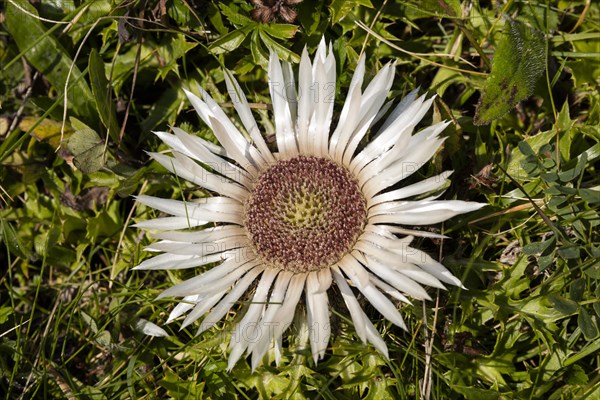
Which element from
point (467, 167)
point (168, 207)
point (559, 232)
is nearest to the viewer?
point (559, 232)

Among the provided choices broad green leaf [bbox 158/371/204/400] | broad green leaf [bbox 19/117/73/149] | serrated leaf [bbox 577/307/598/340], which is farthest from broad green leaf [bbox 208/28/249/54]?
serrated leaf [bbox 577/307/598/340]

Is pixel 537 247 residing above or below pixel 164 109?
below

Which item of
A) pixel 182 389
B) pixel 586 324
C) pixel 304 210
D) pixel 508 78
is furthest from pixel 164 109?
pixel 586 324

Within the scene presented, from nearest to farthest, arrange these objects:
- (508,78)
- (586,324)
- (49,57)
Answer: (586,324)
(508,78)
(49,57)

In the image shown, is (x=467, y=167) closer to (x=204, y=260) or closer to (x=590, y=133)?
(x=590, y=133)

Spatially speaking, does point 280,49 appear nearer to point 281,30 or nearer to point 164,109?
point 281,30

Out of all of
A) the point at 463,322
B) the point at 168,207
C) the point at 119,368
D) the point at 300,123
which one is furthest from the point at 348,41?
the point at 119,368

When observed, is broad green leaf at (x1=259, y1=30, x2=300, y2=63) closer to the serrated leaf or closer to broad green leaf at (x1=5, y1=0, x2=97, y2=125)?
broad green leaf at (x1=5, y1=0, x2=97, y2=125)
